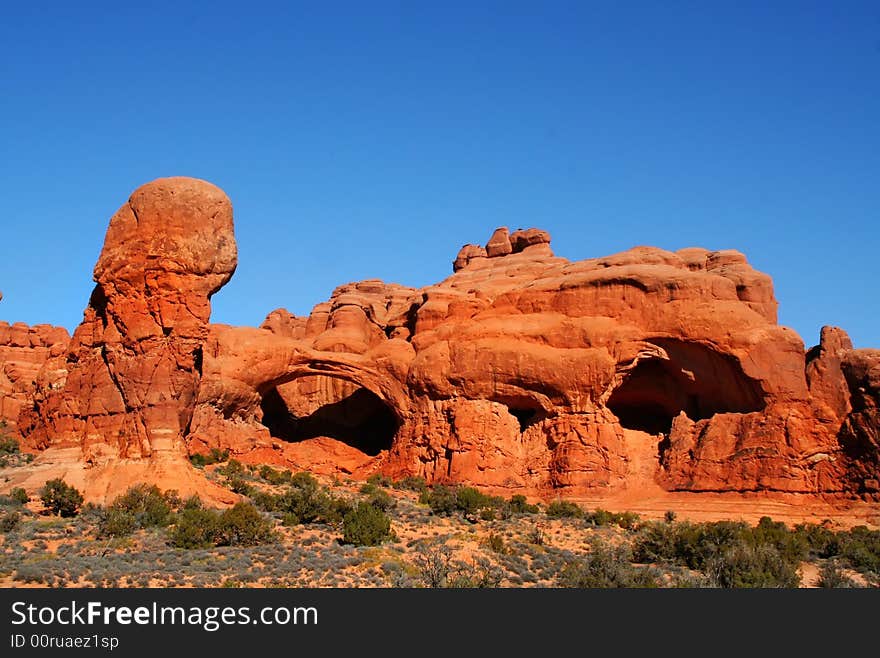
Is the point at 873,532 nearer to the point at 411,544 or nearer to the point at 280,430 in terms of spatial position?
the point at 411,544

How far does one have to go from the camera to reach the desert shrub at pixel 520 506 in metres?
31.7

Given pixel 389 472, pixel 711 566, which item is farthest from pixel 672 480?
pixel 711 566

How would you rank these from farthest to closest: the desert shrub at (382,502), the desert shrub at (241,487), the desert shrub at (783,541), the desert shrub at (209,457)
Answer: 1. the desert shrub at (209,457)
2. the desert shrub at (241,487)
3. the desert shrub at (382,502)
4. the desert shrub at (783,541)

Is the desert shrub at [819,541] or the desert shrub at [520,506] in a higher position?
the desert shrub at [520,506]

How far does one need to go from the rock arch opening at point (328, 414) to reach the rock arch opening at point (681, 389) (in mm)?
10400

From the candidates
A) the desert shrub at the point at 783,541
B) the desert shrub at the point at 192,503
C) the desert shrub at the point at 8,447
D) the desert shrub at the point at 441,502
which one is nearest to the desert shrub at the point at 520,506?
the desert shrub at the point at 441,502

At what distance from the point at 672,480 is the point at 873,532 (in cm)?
767

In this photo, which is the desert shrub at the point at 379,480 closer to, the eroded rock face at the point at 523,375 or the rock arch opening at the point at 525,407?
the eroded rock face at the point at 523,375

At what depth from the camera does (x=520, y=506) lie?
3206 cm

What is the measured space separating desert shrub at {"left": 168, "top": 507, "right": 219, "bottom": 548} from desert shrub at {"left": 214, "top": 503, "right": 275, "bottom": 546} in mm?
161

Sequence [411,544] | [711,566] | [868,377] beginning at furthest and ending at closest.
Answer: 1. [868,377]
2. [411,544]
3. [711,566]

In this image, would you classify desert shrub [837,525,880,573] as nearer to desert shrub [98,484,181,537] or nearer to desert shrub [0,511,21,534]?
desert shrub [98,484,181,537]

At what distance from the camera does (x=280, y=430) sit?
43469mm

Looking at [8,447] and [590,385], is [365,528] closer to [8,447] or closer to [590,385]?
[8,447]
